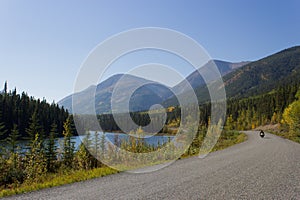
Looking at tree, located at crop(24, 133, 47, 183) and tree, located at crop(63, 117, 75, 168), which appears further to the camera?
tree, located at crop(63, 117, 75, 168)

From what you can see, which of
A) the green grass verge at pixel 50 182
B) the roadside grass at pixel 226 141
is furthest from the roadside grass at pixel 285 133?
the green grass verge at pixel 50 182

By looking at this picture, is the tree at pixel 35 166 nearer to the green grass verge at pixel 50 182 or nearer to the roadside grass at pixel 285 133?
the green grass verge at pixel 50 182

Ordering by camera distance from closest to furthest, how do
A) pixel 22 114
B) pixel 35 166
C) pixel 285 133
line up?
pixel 35 166, pixel 285 133, pixel 22 114

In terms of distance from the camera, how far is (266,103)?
102 metres

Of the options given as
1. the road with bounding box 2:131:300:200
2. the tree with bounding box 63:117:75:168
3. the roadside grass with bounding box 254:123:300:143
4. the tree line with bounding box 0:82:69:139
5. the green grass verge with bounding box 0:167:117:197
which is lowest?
the roadside grass with bounding box 254:123:300:143

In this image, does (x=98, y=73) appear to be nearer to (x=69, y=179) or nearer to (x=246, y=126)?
(x=69, y=179)

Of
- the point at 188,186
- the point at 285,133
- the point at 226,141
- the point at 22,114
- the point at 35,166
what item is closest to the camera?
the point at 188,186

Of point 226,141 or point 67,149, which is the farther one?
point 226,141

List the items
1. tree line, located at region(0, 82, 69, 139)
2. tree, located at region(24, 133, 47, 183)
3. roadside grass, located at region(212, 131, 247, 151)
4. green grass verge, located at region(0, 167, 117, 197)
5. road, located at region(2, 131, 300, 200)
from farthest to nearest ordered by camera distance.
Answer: tree line, located at region(0, 82, 69, 139) < roadside grass, located at region(212, 131, 247, 151) < tree, located at region(24, 133, 47, 183) < green grass verge, located at region(0, 167, 117, 197) < road, located at region(2, 131, 300, 200)

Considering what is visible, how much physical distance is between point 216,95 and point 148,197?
26.9 ft

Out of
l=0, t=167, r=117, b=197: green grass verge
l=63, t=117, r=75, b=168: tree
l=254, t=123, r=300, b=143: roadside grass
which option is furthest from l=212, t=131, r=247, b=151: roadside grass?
l=0, t=167, r=117, b=197: green grass verge

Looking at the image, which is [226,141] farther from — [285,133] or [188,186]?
[285,133]

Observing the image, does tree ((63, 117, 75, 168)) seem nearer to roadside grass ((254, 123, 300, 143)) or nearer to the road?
the road

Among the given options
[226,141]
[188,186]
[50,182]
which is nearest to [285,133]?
[226,141]
